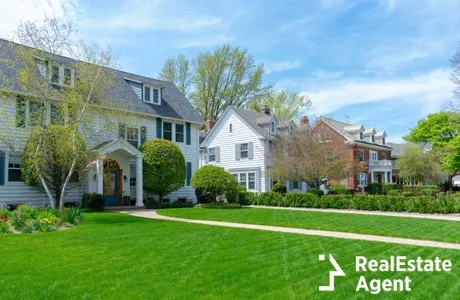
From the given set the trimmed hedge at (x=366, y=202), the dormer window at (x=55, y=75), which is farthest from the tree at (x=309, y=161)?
the dormer window at (x=55, y=75)

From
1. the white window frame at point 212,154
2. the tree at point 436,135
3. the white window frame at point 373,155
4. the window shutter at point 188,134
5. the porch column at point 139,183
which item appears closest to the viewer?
the porch column at point 139,183

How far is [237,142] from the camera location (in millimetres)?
33531

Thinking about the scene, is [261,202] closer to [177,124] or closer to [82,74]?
[177,124]

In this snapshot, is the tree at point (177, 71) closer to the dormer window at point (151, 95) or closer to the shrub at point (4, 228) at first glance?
the dormer window at point (151, 95)

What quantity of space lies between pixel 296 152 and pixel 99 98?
14.5 meters

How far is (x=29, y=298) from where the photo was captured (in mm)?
5102

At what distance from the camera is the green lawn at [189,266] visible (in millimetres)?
5336

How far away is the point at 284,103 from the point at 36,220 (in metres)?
37.0

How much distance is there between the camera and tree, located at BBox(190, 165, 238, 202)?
2259cm

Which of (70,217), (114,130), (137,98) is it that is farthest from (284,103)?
(70,217)

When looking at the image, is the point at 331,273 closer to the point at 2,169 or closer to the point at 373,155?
the point at 2,169

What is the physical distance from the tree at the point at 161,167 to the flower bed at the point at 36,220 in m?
8.26

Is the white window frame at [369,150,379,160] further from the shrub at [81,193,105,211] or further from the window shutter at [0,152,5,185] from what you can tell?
the window shutter at [0,152,5,185]

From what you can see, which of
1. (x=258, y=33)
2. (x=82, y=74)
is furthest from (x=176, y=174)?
(x=258, y=33)
